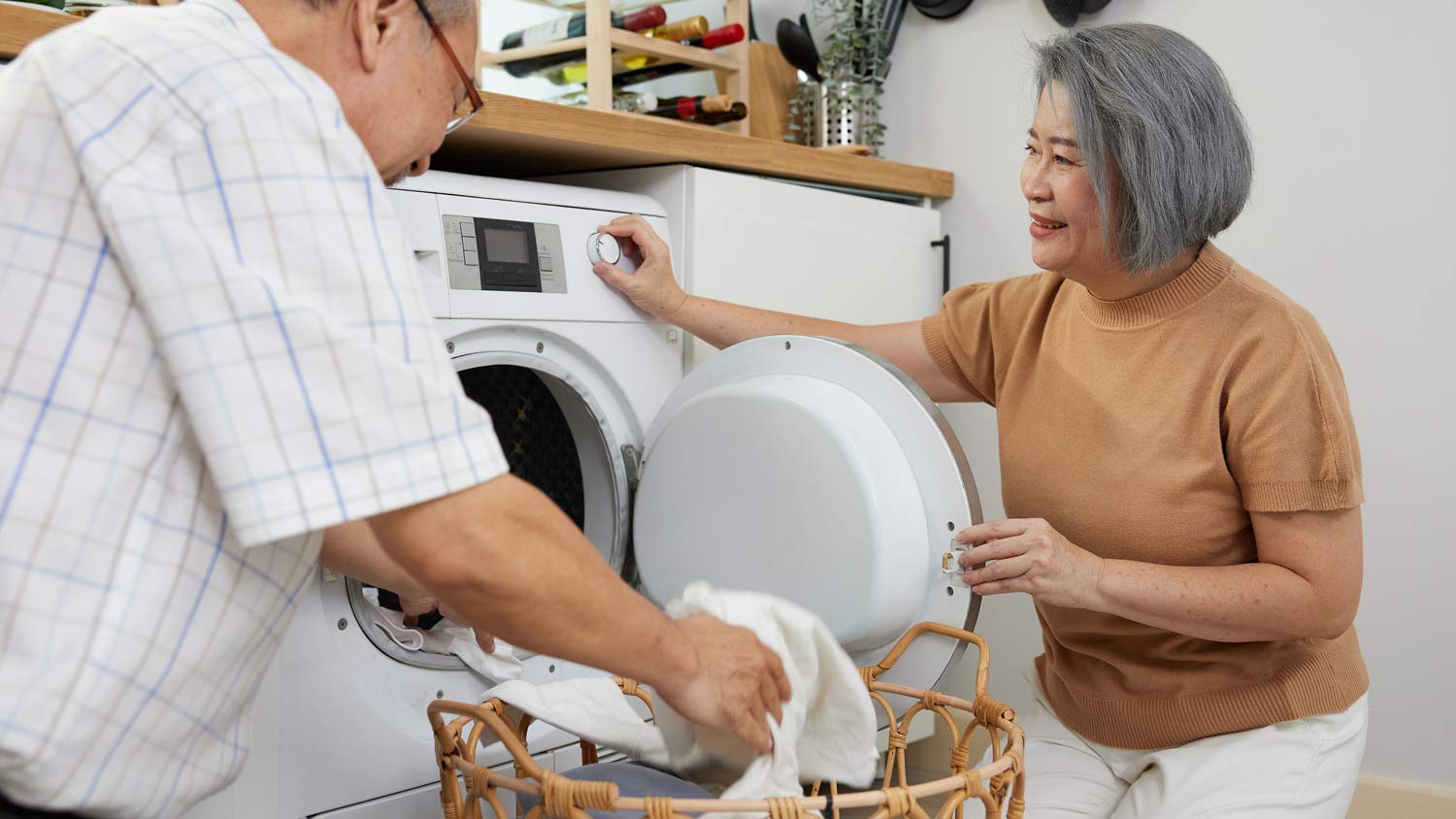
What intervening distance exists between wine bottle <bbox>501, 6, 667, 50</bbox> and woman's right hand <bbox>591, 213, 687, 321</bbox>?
68 cm

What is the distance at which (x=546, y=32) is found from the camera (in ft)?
7.17

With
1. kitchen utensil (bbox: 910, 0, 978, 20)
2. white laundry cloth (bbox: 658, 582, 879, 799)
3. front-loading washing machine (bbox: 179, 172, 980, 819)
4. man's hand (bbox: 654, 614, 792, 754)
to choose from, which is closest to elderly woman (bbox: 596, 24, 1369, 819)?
front-loading washing machine (bbox: 179, 172, 980, 819)

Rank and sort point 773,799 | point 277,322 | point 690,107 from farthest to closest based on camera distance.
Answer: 1. point 690,107
2. point 773,799
3. point 277,322

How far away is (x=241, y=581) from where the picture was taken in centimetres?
78

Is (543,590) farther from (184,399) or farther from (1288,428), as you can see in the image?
(1288,428)

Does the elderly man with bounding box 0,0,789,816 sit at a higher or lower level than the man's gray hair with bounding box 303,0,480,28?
lower

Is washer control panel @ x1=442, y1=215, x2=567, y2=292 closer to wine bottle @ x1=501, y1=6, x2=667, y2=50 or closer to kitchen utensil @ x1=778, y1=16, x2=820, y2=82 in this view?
wine bottle @ x1=501, y1=6, x2=667, y2=50

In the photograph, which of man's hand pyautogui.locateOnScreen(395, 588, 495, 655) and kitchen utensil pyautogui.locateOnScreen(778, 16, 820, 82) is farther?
kitchen utensil pyautogui.locateOnScreen(778, 16, 820, 82)

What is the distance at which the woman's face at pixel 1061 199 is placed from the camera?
1.33 meters

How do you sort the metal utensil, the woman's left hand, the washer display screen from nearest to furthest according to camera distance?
the woman's left hand → the washer display screen → the metal utensil

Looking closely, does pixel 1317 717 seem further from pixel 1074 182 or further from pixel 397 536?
pixel 397 536

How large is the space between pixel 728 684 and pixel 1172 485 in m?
0.65

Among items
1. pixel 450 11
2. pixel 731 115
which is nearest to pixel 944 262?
pixel 731 115

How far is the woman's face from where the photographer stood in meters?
1.33
